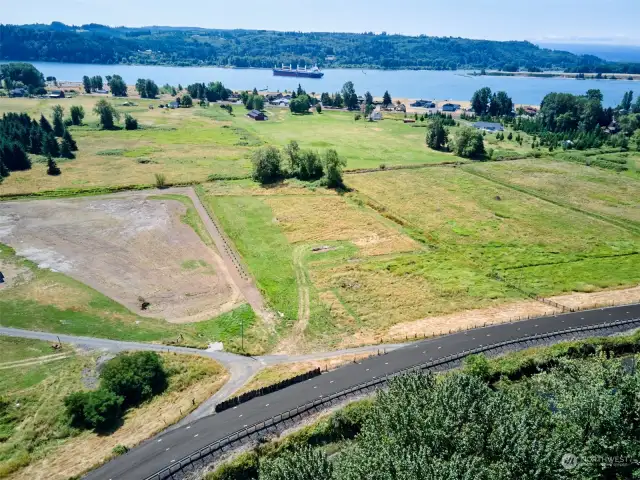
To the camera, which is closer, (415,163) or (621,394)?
(621,394)

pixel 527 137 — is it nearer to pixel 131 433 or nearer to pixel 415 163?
pixel 415 163

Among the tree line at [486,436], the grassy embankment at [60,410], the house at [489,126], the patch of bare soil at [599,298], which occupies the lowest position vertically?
the grassy embankment at [60,410]

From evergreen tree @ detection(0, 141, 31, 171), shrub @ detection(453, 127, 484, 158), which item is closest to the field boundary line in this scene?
shrub @ detection(453, 127, 484, 158)

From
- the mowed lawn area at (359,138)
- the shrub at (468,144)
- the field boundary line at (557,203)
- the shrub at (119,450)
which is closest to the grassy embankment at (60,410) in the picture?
the shrub at (119,450)

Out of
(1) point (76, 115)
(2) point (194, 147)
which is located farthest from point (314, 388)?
(1) point (76, 115)

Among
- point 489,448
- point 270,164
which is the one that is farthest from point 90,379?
point 270,164

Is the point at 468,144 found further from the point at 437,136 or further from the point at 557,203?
the point at 557,203

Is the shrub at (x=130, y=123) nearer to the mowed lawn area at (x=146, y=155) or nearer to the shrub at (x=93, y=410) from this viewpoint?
the mowed lawn area at (x=146, y=155)
